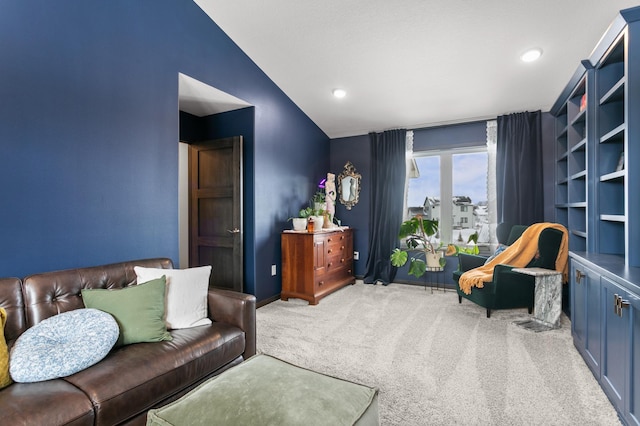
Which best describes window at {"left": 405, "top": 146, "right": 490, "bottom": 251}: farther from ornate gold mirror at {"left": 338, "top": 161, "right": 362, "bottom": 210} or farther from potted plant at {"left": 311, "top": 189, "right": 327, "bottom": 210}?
potted plant at {"left": 311, "top": 189, "right": 327, "bottom": 210}

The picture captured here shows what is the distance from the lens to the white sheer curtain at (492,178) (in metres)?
4.36

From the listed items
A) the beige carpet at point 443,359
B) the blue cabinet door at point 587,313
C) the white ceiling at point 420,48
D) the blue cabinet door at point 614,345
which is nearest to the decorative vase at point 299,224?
the beige carpet at point 443,359

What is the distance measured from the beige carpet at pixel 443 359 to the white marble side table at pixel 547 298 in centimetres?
12

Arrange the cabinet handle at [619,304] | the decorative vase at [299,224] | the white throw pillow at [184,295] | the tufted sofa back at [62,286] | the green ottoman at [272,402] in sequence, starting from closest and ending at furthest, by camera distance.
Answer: the green ottoman at [272,402] → the cabinet handle at [619,304] → the tufted sofa back at [62,286] → the white throw pillow at [184,295] → the decorative vase at [299,224]

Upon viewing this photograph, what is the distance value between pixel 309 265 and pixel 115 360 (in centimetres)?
254

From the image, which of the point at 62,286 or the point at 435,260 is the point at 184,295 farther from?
the point at 435,260

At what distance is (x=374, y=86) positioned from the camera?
391 centimetres

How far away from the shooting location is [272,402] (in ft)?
3.85

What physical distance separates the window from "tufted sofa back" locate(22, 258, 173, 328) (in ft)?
12.8

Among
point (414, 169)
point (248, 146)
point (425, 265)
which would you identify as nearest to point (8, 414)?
point (248, 146)

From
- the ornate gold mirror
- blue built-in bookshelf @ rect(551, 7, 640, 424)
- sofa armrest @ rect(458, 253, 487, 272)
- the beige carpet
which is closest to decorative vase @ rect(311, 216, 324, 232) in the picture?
the beige carpet

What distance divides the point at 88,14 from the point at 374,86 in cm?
277

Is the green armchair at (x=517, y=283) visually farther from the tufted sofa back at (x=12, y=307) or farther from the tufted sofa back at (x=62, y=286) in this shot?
the tufted sofa back at (x=12, y=307)

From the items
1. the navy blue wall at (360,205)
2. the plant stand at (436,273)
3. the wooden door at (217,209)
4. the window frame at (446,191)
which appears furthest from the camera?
the navy blue wall at (360,205)
